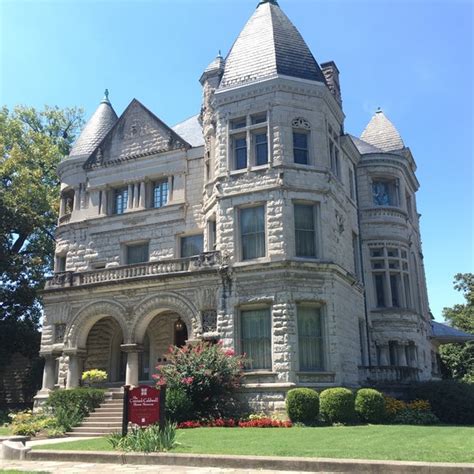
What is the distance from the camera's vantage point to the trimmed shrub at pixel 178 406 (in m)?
18.0

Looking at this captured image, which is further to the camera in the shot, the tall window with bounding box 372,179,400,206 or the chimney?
the tall window with bounding box 372,179,400,206

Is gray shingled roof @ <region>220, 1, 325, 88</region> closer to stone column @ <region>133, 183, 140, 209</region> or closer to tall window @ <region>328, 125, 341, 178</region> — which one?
tall window @ <region>328, 125, 341, 178</region>

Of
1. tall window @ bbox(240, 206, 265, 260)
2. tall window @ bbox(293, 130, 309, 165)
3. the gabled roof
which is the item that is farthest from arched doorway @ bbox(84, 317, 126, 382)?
tall window @ bbox(293, 130, 309, 165)

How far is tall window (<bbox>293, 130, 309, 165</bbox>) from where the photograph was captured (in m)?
22.5

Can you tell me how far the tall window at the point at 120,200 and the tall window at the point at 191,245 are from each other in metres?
3.94

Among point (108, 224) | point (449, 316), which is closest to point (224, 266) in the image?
point (108, 224)

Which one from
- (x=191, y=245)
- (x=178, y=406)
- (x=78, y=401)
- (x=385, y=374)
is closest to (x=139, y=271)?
(x=191, y=245)

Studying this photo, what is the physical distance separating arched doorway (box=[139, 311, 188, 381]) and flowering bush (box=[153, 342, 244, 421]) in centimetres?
447

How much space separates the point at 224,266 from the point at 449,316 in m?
40.2

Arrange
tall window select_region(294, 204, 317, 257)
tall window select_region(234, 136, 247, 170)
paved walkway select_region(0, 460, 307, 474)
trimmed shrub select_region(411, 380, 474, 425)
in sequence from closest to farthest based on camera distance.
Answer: paved walkway select_region(0, 460, 307, 474) → trimmed shrub select_region(411, 380, 474, 425) → tall window select_region(294, 204, 317, 257) → tall window select_region(234, 136, 247, 170)

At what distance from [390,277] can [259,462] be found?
18.8 m

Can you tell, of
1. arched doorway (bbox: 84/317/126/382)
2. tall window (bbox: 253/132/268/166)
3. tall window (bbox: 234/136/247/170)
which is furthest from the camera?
arched doorway (bbox: 84/317/126/382)

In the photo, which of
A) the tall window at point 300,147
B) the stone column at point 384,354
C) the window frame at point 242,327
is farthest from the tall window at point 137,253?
the stone column at point 384,354

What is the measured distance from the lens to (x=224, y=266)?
69.7 ft
